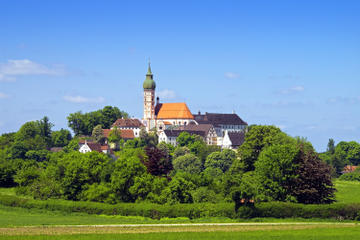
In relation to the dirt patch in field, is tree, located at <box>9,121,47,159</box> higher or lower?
higher

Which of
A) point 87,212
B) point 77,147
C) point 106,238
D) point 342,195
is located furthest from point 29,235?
point 77,147

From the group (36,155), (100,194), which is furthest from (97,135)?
(100,194)

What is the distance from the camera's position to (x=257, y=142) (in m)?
99.6

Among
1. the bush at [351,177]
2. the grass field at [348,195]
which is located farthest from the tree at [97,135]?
the grass field at [348,195]

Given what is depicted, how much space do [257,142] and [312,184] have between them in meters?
25.0

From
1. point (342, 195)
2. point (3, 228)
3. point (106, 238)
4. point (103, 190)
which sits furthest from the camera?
point (342, 195)

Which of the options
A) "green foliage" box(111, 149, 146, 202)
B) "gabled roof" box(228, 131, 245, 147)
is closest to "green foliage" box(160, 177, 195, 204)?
"green foliage" box(111, 149, 146, 202)

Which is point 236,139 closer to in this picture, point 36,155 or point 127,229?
point 36,155

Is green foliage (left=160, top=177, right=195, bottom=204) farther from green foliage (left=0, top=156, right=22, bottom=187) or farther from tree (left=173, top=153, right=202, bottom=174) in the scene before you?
tree (left=173, top=153, right=202, bottom=174)

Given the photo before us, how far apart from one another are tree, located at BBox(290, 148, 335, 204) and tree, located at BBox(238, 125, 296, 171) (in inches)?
805

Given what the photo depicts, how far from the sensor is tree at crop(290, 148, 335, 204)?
7394 cm

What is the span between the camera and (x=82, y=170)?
279ft

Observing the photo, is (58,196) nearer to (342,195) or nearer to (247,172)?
(247,172)

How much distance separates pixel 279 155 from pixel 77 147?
384ft
